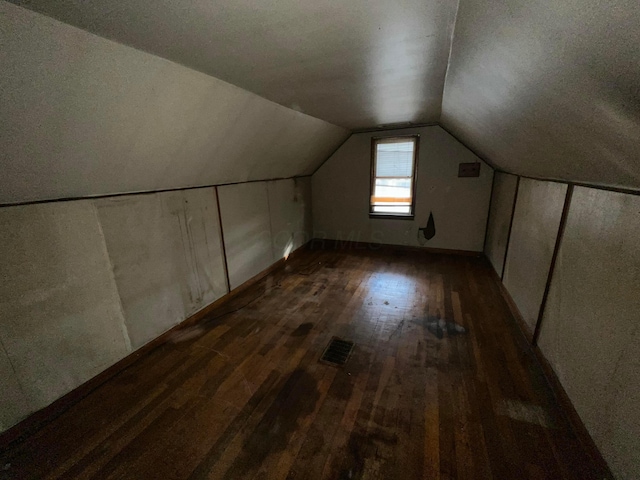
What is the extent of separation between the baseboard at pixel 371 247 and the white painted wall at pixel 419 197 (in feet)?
0.24

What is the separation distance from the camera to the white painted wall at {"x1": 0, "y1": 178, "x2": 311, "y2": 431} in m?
1.56

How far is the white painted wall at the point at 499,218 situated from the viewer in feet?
10.8

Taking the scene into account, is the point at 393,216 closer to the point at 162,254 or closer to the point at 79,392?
the point at 162,254

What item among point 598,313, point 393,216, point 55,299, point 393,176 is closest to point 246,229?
point 55,299

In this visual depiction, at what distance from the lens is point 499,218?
146 inches

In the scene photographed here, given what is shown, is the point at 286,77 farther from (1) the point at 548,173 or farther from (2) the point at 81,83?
(1) the point at 548,173

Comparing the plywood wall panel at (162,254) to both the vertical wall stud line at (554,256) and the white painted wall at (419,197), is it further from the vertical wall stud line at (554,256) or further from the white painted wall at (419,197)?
the vertical wall stud line at (554,256)

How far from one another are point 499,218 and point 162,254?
14.2ft

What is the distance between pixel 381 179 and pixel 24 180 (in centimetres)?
459

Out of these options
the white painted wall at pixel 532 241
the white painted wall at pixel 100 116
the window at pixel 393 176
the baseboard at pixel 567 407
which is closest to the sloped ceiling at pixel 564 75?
→ the white painted wall at pixel 532 241

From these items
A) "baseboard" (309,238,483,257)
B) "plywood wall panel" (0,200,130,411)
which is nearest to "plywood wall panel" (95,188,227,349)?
"plywood wall panel" (0,200,130,411)

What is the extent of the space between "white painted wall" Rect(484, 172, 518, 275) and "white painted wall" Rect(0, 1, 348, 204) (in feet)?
9.94

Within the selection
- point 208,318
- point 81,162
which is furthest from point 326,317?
point 81,162

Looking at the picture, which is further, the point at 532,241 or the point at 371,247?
the point at 371,247
